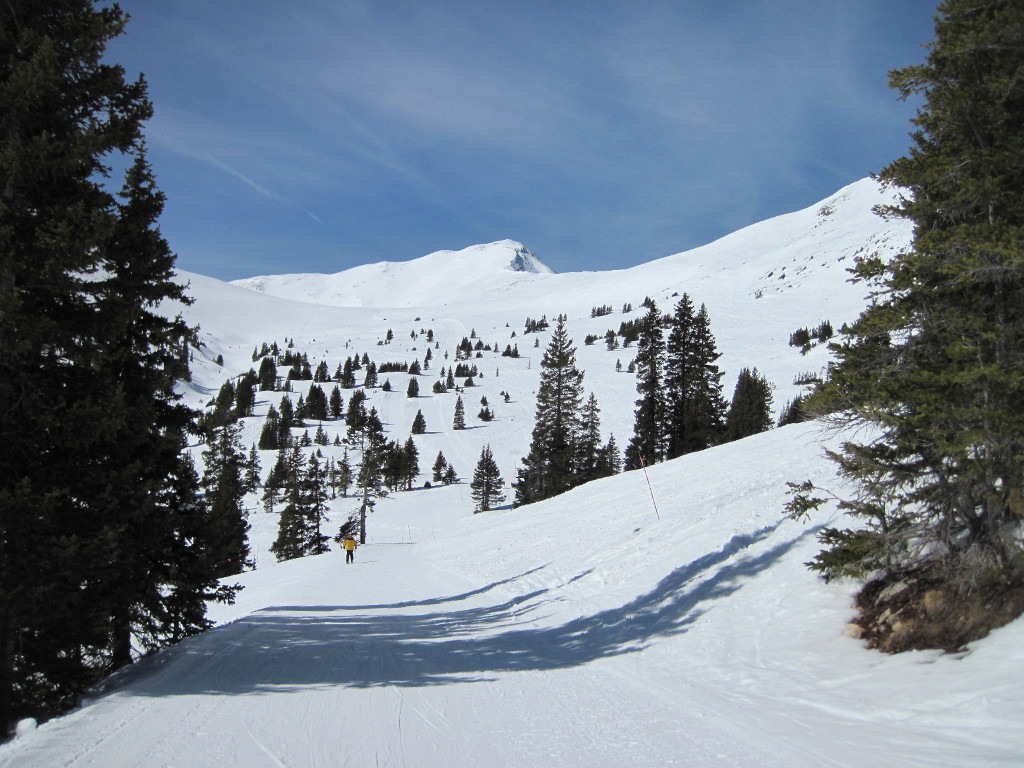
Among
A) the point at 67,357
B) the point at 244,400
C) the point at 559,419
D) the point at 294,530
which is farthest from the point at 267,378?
the point at 67,357

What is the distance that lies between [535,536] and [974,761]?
62.7 feet

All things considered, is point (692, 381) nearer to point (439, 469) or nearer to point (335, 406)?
point (439, 469)

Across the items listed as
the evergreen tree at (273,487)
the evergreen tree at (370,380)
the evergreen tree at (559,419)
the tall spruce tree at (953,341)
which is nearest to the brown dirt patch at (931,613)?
the tall spruce tree at (953,341)

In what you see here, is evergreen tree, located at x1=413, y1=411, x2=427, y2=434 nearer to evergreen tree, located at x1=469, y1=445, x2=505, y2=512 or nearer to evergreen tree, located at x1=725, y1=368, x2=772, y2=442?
evergreen tree, located at x1=469, y1=445, x2=505, y2=512

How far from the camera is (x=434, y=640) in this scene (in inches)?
443

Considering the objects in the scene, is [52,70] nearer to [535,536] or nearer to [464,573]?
[464,573]

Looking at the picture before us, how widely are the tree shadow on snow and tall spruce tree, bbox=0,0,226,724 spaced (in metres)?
1.36

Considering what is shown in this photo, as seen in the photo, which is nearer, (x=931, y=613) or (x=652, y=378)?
(x=931, y=613)

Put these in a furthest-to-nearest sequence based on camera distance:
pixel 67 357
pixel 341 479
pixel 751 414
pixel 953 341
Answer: pixel 341 479
pixel 751 414
pixel 67 357
pixel 953 341

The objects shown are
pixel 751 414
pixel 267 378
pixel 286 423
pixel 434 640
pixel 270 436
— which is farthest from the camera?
pixel 267 378

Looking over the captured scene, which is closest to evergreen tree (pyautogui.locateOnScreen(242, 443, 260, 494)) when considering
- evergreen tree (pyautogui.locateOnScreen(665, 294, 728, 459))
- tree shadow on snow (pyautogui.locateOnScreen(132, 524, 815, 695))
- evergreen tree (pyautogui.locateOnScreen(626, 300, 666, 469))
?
evergreen tree (pyautogui.locateOnScreen(626, 300, 666, 469))

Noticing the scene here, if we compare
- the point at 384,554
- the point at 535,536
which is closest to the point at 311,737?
the point at 535,536

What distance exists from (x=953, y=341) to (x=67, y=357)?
434 inches

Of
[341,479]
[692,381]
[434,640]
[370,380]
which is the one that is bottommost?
[341,479]
